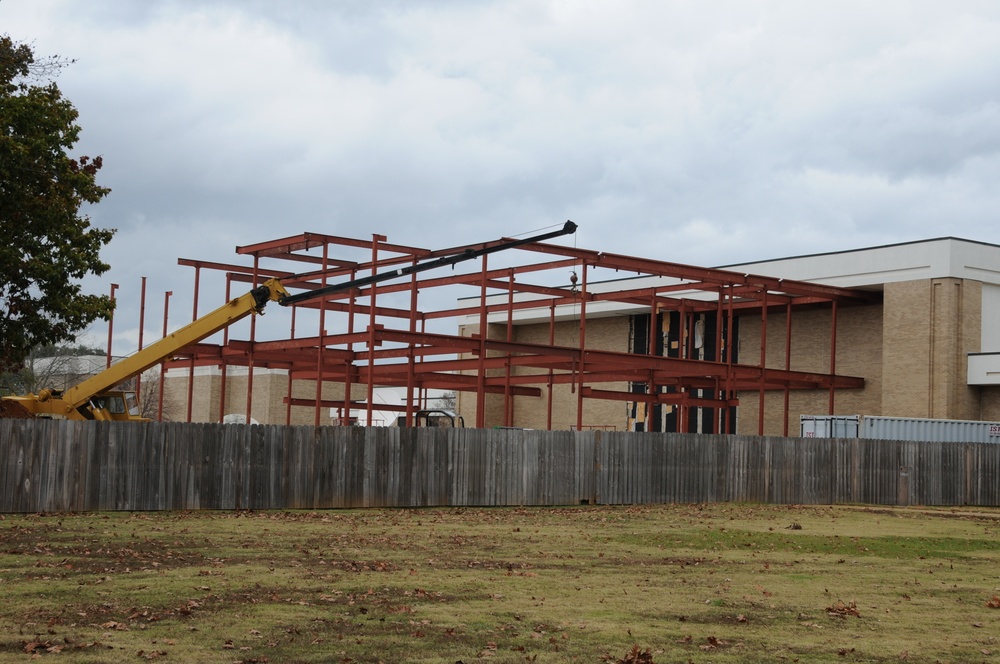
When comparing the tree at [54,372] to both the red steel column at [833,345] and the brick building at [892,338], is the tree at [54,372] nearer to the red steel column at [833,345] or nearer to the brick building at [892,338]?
the brick building at [892,338]

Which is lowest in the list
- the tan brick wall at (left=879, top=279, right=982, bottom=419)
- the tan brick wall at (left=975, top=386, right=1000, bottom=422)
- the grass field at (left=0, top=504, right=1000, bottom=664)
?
the grass field at (left=0, top=504, right=1000, bottom=664)

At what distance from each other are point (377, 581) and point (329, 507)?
13905mm

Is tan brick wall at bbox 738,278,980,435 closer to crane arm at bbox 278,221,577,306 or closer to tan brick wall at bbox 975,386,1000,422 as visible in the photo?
tan brick wall at bbox 975,386,1000,422

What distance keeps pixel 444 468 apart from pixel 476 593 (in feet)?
53.3

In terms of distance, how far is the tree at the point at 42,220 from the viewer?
101ft

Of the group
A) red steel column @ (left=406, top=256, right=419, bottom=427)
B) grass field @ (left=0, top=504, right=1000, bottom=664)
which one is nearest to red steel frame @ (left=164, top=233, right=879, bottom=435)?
red steel column @ (left=406, top=256, right=419, bottom=427)

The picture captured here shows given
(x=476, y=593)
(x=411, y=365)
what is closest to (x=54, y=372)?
(x=411, y=365)

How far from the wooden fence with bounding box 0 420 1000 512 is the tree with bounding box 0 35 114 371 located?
28.9 feet

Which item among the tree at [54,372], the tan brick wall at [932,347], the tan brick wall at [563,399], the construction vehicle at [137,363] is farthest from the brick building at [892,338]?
the tree at [54,372]

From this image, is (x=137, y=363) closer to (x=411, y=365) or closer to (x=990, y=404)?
(x=411, y=365)

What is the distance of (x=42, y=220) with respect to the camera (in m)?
32.2

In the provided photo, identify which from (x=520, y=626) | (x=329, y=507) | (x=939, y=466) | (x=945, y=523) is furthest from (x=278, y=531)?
(x=939, y=466)

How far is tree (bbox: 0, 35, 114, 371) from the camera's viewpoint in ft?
101

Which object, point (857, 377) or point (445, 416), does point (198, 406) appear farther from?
point (857, 377)
